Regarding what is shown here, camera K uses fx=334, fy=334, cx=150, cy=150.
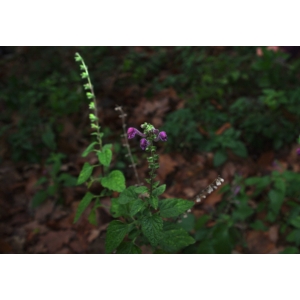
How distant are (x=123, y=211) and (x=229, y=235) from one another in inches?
36.7

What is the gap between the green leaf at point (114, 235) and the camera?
4.01ft

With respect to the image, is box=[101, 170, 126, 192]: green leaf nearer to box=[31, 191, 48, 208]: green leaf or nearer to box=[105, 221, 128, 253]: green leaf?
box=[105, 221, 128, 253]: green leaf

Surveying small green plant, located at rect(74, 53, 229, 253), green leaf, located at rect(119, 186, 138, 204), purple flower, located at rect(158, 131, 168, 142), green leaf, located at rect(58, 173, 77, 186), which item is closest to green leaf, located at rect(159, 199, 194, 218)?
small green plant, located at rect(74, 53, 229, 253)

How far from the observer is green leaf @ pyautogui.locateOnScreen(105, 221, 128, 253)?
122 centimetres

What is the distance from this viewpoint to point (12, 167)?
322cm

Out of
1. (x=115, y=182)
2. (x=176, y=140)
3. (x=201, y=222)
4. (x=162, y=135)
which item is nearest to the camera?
(x=162, y=135)

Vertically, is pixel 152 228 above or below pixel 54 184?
above

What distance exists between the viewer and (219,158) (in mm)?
2729

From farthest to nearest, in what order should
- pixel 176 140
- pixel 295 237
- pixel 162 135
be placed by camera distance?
pixel 176 140, pixel 295 237, pixel 162 135

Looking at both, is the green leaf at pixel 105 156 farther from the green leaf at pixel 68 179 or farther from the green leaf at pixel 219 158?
the green leaf at pixel 219 158

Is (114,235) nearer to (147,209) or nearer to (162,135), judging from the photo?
(147,209)

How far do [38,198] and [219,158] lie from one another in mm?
1509

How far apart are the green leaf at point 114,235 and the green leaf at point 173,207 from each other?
0.53ft

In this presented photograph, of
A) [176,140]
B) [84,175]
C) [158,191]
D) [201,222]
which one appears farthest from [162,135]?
[176,140]
